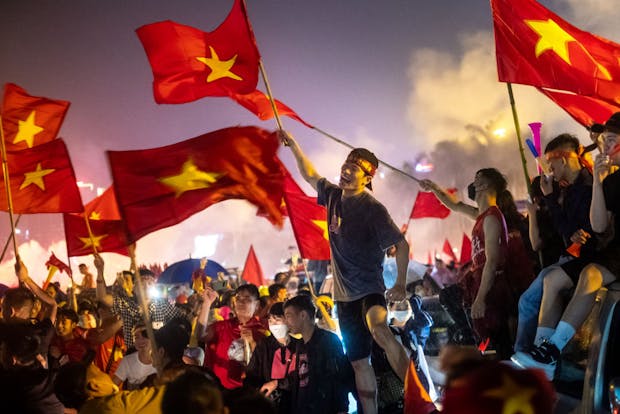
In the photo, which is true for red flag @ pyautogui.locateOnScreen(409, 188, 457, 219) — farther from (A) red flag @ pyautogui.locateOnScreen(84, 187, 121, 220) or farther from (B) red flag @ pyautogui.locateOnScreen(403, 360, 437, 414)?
(B) red flag @ pyautogui.locateOnScreen(403, 360, 437, 414)

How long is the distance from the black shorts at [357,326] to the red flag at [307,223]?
3.43 m

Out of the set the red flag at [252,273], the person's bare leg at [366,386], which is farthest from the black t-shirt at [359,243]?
the red flag at [252,273]

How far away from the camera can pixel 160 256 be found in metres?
70.3

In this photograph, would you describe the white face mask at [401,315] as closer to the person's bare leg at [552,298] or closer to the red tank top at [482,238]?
the red tank top at [482,238]

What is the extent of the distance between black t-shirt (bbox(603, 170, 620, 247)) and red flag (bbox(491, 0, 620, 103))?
2091mm

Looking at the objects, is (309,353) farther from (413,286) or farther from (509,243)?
(413,286)

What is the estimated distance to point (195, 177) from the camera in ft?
17.1

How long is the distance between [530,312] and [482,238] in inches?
36.7

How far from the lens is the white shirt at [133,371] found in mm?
5129

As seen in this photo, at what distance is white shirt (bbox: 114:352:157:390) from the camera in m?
5.13

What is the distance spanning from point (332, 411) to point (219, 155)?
263 cm

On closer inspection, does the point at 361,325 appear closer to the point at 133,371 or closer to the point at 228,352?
the point at 228,352

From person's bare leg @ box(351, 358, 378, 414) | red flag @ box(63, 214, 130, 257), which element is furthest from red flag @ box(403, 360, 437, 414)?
red flag @ box(63, 214, 130, 257)

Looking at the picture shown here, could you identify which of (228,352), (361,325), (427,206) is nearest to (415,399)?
(361,325)
